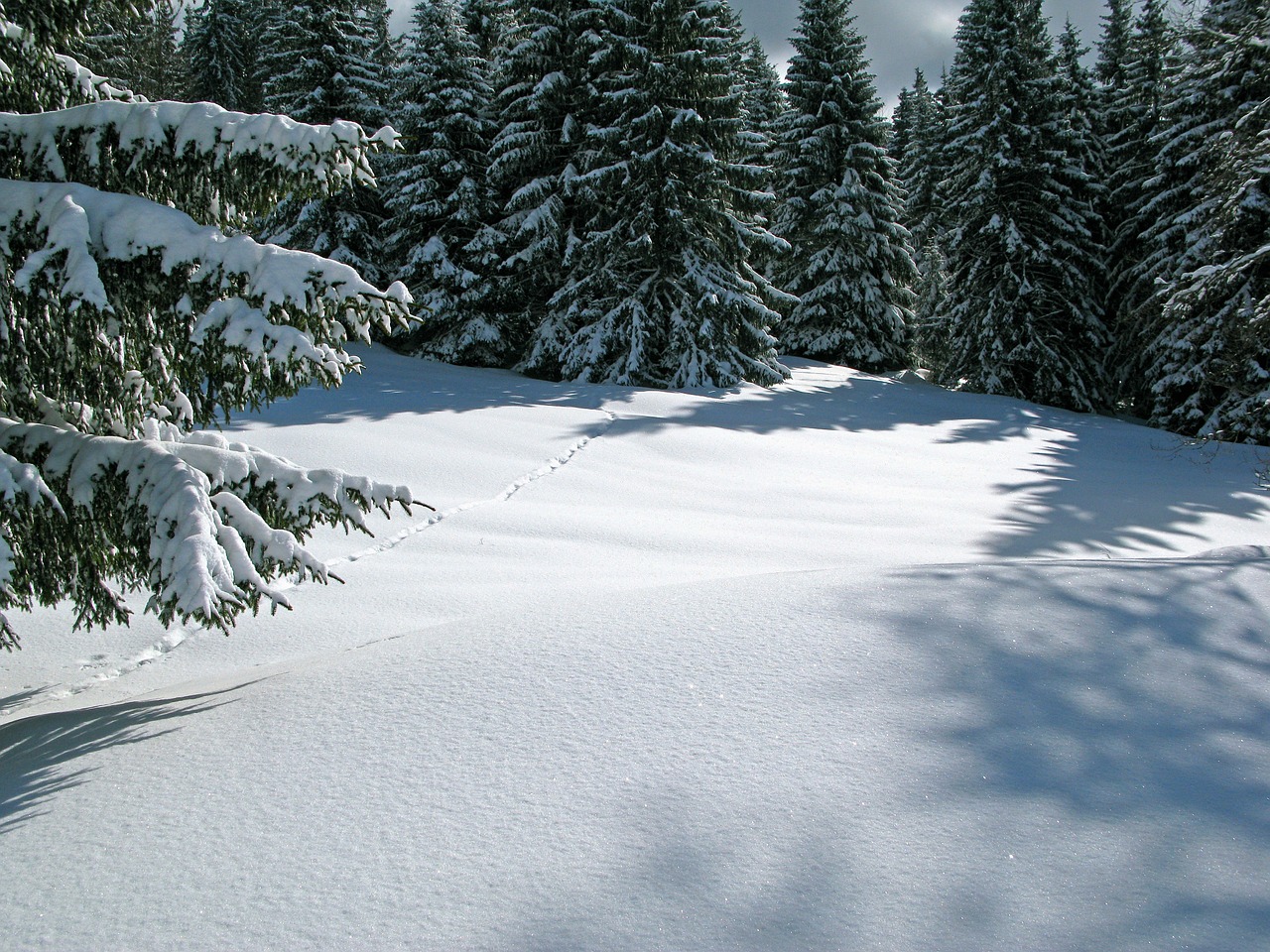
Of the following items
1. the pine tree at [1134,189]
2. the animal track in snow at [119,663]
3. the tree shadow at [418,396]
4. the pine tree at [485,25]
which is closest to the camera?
the animal track in snow at [119,663]

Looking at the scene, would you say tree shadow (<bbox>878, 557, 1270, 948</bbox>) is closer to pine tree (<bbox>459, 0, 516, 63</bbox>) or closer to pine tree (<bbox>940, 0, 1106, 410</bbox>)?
pine tree (<bbox>940, 0, 1106, 410</bbox>)

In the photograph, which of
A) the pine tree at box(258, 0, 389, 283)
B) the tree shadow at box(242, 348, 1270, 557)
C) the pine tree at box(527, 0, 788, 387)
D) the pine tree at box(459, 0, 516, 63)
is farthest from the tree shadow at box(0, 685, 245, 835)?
the pine tree at box(459, 0, 516, 63)

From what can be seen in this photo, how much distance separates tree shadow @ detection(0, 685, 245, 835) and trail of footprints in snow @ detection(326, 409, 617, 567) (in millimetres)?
2643

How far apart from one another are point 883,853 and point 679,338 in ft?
53.7

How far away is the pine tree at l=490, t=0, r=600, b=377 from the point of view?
19.2 meters

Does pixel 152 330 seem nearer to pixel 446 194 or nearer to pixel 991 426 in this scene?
pixel 991 426

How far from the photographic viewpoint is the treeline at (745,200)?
1800cm

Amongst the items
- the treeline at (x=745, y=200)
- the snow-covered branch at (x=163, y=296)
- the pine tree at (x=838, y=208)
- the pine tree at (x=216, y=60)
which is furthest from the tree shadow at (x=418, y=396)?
the pine tree at (x=216, y=60)

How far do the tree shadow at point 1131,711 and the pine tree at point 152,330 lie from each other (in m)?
2.20

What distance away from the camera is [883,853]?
1.96 meters

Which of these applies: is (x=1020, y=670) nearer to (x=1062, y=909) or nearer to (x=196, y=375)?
(x=1062, y=909)

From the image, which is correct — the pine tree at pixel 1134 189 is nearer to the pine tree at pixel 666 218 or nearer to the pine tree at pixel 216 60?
the pine tree at pixel 666 218

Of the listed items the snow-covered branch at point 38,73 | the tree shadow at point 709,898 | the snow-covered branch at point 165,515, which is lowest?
the tree shadow at point 709,898

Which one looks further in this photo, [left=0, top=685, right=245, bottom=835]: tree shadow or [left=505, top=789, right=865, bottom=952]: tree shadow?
[left=0, top=685, right=245, bottom=835]: tree shadow
